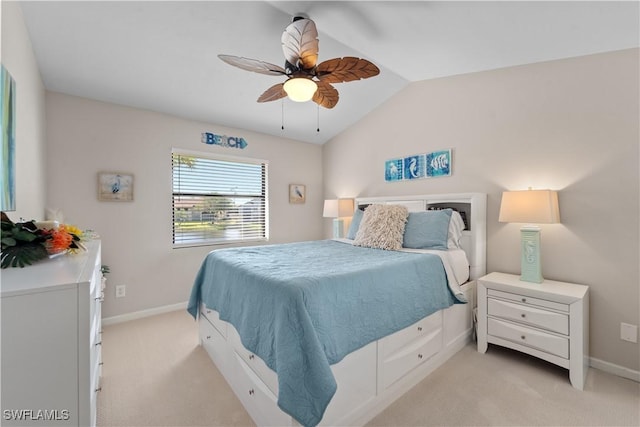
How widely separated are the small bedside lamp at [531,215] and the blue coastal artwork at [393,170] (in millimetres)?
1333

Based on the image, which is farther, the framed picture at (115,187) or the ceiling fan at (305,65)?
the framed picture at (115,187)

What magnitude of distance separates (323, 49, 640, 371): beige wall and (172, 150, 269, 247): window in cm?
239

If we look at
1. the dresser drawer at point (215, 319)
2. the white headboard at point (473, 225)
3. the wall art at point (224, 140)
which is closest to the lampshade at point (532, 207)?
the white headboard at point (473, 225)

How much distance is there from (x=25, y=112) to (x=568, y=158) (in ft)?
13.2

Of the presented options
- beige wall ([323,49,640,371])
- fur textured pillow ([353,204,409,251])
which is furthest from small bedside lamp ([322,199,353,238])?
beige wall ([323,49,640,371])

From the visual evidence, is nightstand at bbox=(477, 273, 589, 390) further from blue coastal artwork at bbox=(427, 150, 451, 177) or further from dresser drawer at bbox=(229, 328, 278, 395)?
dresser drawer at bbox=(229, 328, 278, 395)

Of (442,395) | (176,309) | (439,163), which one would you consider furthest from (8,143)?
(439,163)

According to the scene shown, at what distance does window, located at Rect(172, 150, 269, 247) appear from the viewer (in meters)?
3.46

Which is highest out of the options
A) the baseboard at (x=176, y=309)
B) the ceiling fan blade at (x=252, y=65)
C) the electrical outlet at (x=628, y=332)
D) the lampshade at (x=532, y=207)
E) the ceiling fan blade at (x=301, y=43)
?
the ceiling fan blade at (x=301, y=43)

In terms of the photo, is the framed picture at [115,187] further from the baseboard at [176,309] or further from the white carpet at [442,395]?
the white carpet at [442,395]

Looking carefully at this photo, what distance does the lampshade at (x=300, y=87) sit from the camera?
1841 mm

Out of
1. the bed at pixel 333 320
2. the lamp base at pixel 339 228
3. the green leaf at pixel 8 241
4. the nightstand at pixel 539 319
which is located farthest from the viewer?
the lamp base at pixel 339 228

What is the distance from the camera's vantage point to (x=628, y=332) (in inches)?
80.9

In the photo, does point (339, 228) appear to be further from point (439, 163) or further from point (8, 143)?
point (8, 143)
